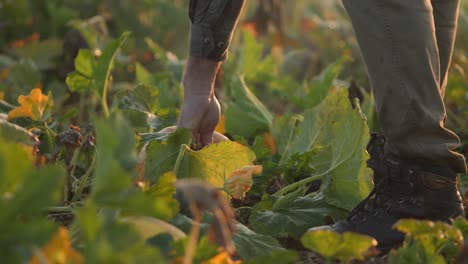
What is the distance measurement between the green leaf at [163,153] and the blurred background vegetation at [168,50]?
64cm

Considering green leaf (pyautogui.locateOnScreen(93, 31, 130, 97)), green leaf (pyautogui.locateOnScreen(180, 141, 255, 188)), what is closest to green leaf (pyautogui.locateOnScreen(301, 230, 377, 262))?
green leaf (pyautogui.locateOnScreen(180, 141, 255, 188))

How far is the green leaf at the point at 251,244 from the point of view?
226 cm

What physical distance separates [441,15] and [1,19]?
12.3 feet

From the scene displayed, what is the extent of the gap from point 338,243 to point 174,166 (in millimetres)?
846

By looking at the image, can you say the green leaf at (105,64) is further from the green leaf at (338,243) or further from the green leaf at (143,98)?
the green leaf at (338,243)

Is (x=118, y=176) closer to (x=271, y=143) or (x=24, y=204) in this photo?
(x=24, y=204)

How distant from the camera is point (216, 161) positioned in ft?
8.68

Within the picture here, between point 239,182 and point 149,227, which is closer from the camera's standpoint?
point 149,227

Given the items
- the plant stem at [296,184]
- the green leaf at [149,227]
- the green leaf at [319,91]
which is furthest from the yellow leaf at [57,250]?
the green leaf at [319,91]

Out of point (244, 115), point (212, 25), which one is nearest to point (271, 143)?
point (244, 115)

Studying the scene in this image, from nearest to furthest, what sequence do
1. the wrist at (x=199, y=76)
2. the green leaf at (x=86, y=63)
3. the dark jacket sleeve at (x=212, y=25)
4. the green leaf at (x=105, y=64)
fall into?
the dark jacket sleeve at (x=212, y=25) → the wrist at (x=199, y=76) → the green leaf at (x=105, y=64) → the green leaf at (x=86, y=63)

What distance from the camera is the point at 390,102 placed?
2.38 meters

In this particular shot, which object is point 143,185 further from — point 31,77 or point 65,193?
point 31,77

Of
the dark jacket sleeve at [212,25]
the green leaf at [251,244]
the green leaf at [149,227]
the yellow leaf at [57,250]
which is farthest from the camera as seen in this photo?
the dark jacket sleeve at [212,25]
